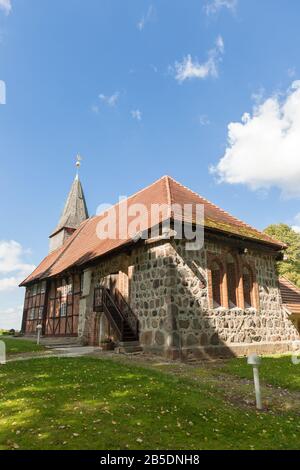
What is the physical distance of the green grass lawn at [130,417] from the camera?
4.14 meters

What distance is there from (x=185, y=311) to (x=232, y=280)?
3.13 m

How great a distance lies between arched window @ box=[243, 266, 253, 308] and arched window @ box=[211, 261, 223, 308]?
163 cm

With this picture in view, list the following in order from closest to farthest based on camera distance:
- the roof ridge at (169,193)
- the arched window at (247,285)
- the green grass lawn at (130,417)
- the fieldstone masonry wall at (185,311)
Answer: the green grass lawn at (130,417) < the fieldstone masonry wall at (185,311) < the roof ridge at (169,193) < the arched window at (247,285)

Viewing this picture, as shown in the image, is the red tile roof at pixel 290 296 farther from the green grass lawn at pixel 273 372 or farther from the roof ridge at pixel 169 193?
the roof ridge at pixel 169 193

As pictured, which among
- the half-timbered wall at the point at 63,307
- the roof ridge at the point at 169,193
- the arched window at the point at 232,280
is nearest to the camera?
the roof ridge at the point at 169,193

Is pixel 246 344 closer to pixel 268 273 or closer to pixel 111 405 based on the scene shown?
pixel 268 273

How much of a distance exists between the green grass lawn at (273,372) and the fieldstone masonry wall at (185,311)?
4.13ft

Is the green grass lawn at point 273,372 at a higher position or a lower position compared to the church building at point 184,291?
lower

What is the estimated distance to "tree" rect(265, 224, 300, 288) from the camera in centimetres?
3303

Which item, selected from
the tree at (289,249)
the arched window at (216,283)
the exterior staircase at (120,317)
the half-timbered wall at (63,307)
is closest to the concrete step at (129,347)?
the exterior staircase at (120,317)

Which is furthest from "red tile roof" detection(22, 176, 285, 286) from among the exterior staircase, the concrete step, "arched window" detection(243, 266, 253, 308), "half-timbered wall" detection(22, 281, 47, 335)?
"half-timbered wall" detection(22, 281, 47, 335)

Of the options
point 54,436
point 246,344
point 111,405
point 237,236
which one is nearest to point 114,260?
point 237,236

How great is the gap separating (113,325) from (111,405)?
790 cm

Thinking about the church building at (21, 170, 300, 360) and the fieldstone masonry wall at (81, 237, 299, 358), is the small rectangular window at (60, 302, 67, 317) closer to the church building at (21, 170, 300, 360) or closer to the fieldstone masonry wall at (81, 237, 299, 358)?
the church building at (21, 170, 300, 360)
